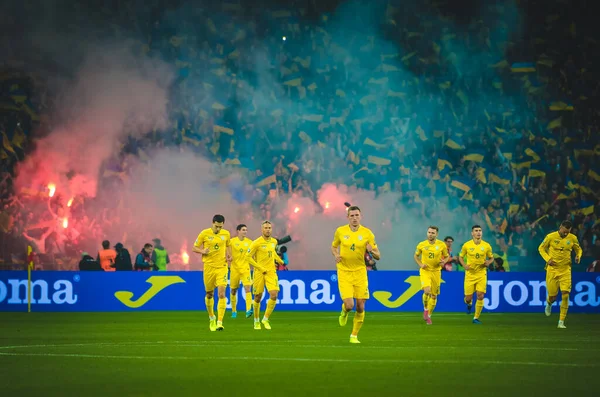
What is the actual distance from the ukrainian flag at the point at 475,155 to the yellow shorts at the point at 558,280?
59.9ft

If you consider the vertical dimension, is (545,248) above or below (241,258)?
below

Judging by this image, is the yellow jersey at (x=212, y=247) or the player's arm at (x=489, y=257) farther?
the player's arm at (x=489, y=257)

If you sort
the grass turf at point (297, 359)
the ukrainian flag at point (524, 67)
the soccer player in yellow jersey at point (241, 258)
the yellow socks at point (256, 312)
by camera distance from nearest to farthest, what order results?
1. the grass turf at point (297, 359)
2. the yellow socks at point (256, 312)
3. the soccer player in yellow jersey at point (241, 258)
4. the ukrainian flag at point (524, 67)

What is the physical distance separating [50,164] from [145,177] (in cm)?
448

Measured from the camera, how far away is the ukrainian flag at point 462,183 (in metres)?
40.6

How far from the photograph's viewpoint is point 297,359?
525 inches

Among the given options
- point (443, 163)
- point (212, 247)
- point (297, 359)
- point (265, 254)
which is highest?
point (443, 163)

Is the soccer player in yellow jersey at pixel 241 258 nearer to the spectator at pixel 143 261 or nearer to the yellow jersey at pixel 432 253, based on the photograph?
the yellow jersey at pixel 432 253

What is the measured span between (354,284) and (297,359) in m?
3.01

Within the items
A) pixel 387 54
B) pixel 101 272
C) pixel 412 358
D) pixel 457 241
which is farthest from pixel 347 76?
pixel 412 358

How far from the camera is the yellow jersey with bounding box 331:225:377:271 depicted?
1603 cm

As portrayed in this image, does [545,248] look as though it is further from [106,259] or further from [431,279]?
[106,259]

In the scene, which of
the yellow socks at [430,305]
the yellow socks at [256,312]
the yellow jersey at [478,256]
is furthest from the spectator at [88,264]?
the yellow jersey at [478,256]

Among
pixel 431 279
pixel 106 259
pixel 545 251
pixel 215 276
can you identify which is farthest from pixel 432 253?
pixel 106 259
